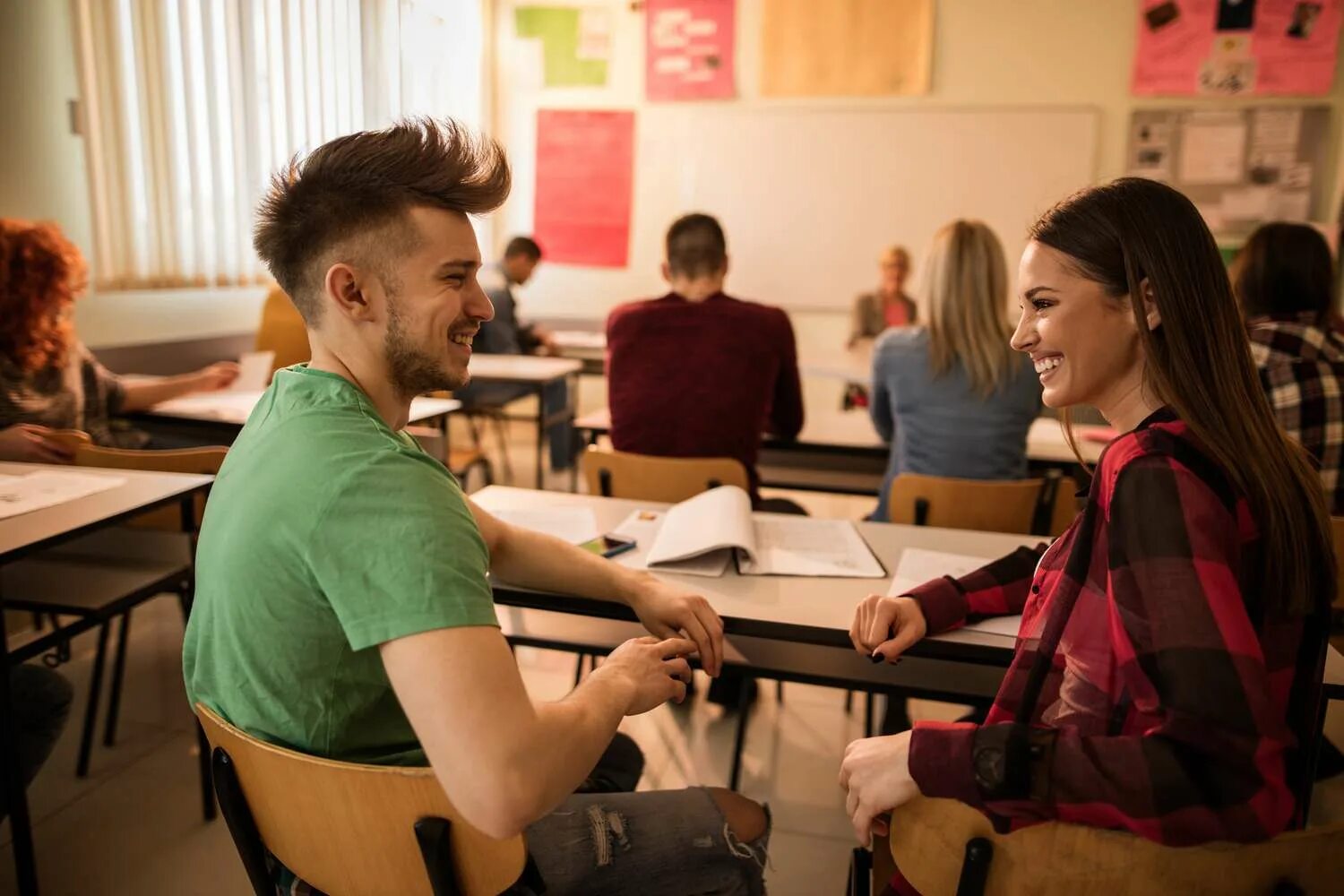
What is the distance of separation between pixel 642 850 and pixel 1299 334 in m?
2.01

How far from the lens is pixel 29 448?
215cm

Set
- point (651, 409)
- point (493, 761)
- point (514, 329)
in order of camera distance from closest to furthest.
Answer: point (493, 761) < point (651, 409) < point (514, 329)

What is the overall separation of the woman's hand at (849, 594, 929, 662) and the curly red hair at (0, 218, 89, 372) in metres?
2.27

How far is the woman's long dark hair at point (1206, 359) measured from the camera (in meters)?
0.79

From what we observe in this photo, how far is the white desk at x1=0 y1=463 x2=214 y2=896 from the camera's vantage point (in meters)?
1.41

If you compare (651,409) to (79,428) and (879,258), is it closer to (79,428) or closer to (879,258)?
(79,428)

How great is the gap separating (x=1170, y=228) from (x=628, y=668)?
711mm

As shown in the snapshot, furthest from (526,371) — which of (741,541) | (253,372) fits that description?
(741,541)

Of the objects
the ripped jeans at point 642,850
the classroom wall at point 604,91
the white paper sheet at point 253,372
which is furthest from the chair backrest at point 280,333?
the ripped jeans at point 642,850

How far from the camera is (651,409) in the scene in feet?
8.05

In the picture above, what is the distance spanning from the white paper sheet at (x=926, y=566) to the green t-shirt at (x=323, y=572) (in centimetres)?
77

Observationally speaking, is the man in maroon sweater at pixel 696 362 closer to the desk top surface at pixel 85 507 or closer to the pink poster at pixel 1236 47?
the desk top surface at pixel 85 507

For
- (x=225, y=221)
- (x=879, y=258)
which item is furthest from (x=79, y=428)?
(x=879, y=258)

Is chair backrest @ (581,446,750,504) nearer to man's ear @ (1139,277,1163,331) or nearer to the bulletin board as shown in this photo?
man's ear @ (1139,277,1163,331)
